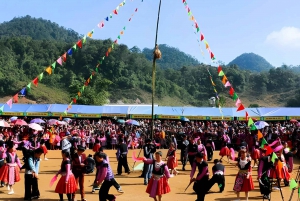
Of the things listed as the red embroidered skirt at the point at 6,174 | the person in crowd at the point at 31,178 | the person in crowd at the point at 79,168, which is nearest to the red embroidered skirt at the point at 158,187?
the person in crowd at the point at 79,168

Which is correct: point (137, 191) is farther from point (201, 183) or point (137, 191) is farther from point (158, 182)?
point (201, 183)

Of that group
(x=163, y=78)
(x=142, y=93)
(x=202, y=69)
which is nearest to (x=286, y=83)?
(x=202, y=69)

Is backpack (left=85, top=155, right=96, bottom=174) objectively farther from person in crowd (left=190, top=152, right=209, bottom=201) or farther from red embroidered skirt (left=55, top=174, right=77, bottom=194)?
person in crowd (left=190, top=152, right=209, bottom=201)

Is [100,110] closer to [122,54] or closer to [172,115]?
[172,115]

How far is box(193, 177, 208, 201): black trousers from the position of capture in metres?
9.28

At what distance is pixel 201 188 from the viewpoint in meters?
9.33

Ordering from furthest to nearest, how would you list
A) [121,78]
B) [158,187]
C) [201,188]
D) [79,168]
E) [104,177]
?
1. [121,78]
2. [79,168]
3. [158,187]
4. [104,177]
5. [201,188]

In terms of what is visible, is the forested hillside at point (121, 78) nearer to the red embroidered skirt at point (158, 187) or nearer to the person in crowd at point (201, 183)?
the red embroidered skirt at point (158, 187)

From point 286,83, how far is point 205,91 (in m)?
24.0

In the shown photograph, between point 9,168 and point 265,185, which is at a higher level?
point 9,168

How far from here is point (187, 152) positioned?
17.0 metres

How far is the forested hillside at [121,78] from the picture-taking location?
82312 millimetres

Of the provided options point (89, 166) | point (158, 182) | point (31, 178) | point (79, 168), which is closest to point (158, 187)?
point (158, 182)

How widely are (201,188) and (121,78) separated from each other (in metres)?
80.3
